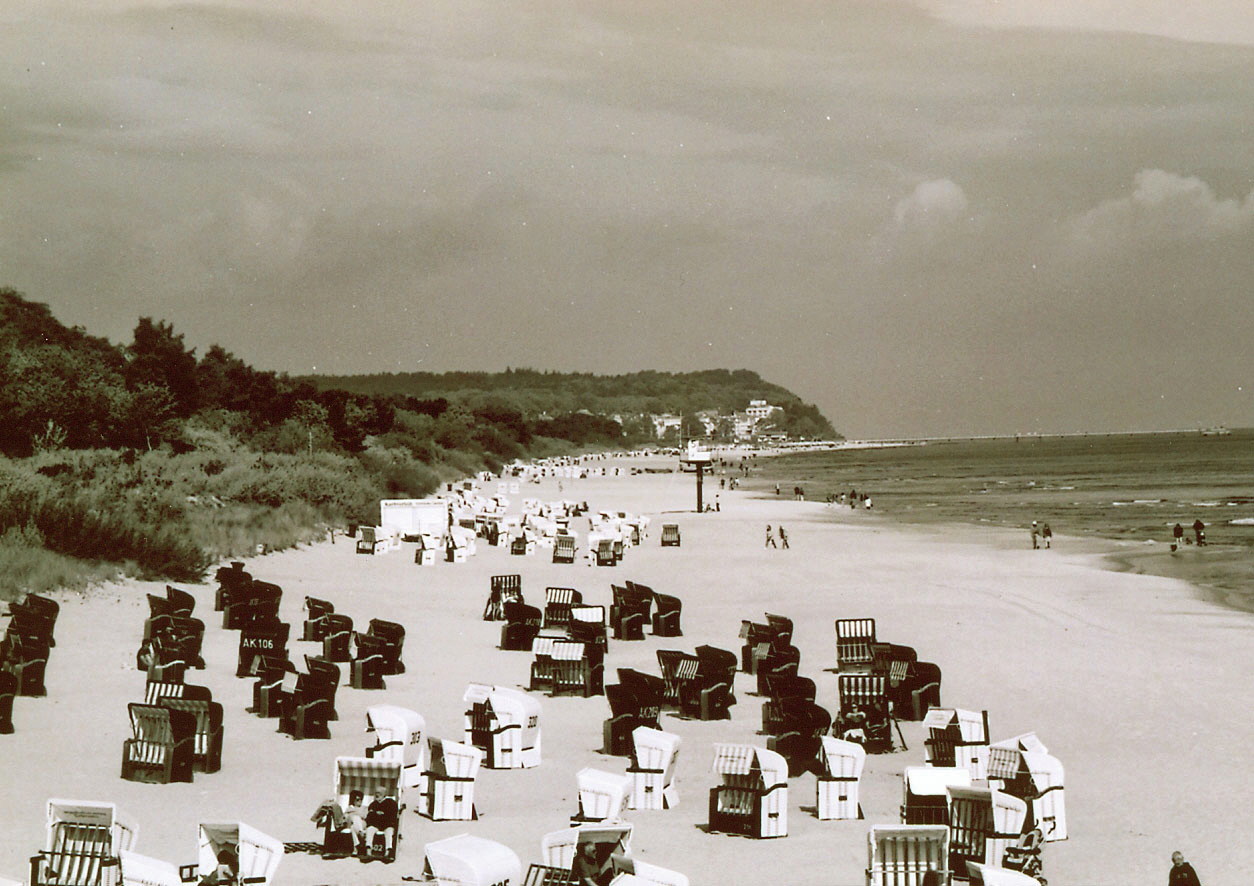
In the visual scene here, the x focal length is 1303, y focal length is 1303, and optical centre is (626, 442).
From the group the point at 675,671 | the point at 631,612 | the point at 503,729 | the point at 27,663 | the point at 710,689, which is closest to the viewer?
the point at 503,729

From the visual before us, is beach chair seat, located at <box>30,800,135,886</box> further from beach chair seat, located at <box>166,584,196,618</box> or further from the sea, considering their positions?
the sea

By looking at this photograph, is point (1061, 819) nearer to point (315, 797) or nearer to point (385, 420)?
point (315, 797)

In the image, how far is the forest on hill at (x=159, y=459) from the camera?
84.2 feet

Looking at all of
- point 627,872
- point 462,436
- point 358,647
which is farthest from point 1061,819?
point 462,436

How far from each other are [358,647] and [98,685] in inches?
133

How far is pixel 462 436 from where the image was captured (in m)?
116

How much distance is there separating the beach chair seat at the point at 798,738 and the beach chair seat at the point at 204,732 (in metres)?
5.66

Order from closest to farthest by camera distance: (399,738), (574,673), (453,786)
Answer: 1. (453,786)
2. (399,738)
3. (574,673)

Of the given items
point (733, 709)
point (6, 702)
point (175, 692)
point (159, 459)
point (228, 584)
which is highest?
point (159, 459)

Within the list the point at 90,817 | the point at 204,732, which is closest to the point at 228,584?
the point at 204,732

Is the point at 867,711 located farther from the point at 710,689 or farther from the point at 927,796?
the point at 927,796

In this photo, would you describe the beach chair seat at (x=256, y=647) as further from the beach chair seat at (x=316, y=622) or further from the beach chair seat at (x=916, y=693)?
the beach chair seat at (x=916, y=693)

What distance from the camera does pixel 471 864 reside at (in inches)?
341

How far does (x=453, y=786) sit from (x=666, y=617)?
1236 centimetres
